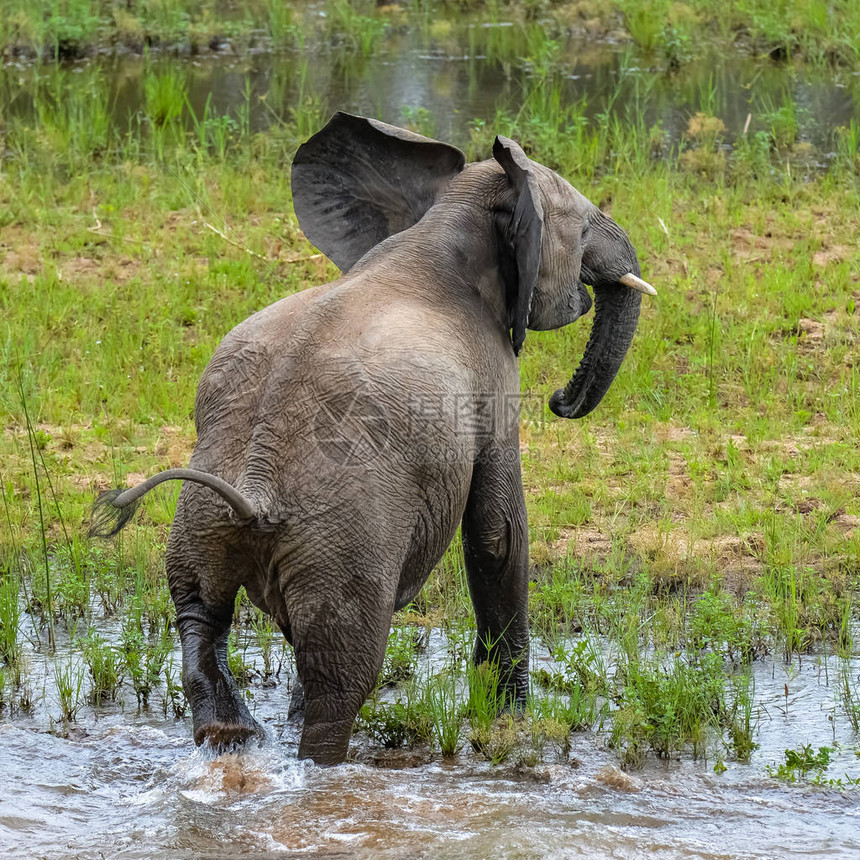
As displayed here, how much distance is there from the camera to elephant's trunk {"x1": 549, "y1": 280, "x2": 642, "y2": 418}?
5.18m

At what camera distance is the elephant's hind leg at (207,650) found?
13.5 feet

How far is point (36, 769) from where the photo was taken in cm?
462

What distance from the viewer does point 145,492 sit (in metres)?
3.81

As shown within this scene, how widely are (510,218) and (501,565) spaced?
3.75ft

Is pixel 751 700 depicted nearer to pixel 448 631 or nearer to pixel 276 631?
pixel 448 631

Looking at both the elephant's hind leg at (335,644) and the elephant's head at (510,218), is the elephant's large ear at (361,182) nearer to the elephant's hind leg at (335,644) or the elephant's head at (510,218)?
the elephant's head at (510,218)

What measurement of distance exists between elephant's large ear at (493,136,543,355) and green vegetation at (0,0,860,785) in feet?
3.95

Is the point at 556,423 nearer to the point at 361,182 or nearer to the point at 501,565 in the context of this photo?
the point at 361,182

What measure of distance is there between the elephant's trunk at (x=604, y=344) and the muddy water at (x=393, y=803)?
1.22 meters

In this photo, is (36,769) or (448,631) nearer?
(36,769)

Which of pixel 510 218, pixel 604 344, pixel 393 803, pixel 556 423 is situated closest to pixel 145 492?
pixel 393 803

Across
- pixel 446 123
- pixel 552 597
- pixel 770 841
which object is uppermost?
pixel 446 123

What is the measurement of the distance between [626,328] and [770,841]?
1.89 m

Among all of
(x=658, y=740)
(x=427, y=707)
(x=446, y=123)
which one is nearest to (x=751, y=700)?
(x=658, y=740)
